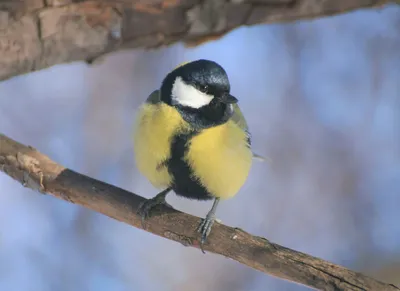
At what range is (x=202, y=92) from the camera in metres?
0.98

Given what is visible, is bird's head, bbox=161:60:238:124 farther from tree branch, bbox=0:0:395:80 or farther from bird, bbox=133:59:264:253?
tree branch, bbox=0:0:395:80

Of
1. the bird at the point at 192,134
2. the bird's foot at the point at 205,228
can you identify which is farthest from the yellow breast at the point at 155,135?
the bird's foot at the point at 205,228

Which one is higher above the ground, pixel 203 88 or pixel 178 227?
pixel 203 88

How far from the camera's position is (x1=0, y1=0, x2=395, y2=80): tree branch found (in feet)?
3.42

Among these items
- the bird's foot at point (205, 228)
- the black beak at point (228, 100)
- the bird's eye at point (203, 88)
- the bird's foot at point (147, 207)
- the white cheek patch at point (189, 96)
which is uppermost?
the bird's eye at point (203, 88)

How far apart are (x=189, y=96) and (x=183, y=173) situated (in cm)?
14

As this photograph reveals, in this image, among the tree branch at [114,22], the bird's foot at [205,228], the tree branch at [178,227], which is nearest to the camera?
the tree branch at [178,227]

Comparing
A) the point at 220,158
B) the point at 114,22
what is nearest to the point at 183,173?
the point at 220,158

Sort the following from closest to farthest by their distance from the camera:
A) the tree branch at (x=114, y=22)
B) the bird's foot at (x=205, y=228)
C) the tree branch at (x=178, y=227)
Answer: the tree branch at (x=178, y=227) < the bird's foot at (x=205, y=228) < the tree branch at (x=114, y=22)

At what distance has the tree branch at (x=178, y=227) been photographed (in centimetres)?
78

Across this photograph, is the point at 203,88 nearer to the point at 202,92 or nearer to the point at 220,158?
the point at 202,92

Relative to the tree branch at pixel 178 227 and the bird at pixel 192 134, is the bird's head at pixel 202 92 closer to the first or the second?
the bird at pixel 192 134

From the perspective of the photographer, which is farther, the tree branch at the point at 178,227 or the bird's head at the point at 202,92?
the bird's head at the point at 202,92

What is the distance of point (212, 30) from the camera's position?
1.17 meters
